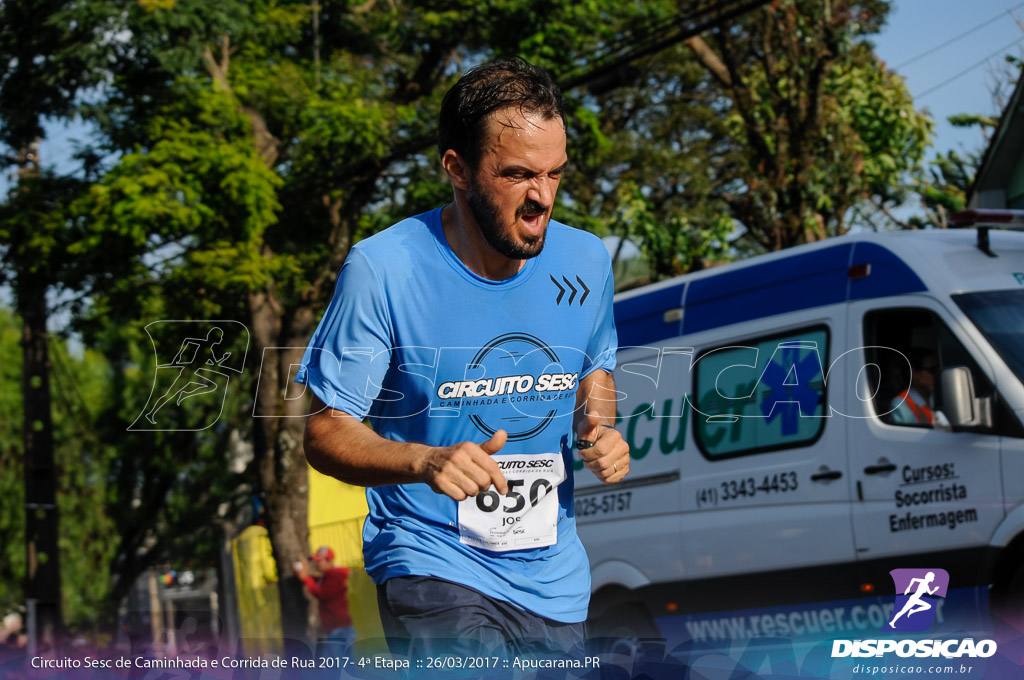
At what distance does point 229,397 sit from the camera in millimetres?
24641

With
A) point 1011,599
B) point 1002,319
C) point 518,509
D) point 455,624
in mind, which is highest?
point 1002,319

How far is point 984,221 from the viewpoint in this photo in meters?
6.53

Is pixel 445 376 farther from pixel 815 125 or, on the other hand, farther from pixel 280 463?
pixel 280 463

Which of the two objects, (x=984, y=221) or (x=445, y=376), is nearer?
(x=445, y=376)

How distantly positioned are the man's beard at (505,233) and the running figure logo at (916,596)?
382 centimetres

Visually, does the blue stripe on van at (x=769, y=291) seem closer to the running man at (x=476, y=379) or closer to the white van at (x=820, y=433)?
the white van at (x=820, y=433)

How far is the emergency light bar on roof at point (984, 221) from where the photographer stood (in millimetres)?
6504

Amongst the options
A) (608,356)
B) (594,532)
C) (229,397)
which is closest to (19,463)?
(229,397)

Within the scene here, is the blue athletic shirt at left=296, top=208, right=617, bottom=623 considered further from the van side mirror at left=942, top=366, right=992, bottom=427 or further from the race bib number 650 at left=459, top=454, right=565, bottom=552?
the van side mirror at left=942, top=366, right=992, bottom=427

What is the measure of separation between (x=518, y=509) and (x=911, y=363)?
13.6 feet

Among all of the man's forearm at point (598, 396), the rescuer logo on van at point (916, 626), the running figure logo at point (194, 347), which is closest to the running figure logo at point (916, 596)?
the rescuer logo on van at point (916, 626)

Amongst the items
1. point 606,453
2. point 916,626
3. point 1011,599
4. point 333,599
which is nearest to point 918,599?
point 916,626

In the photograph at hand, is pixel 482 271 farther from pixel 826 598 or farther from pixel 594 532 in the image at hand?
pixel 594 532

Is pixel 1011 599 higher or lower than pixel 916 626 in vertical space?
higher
